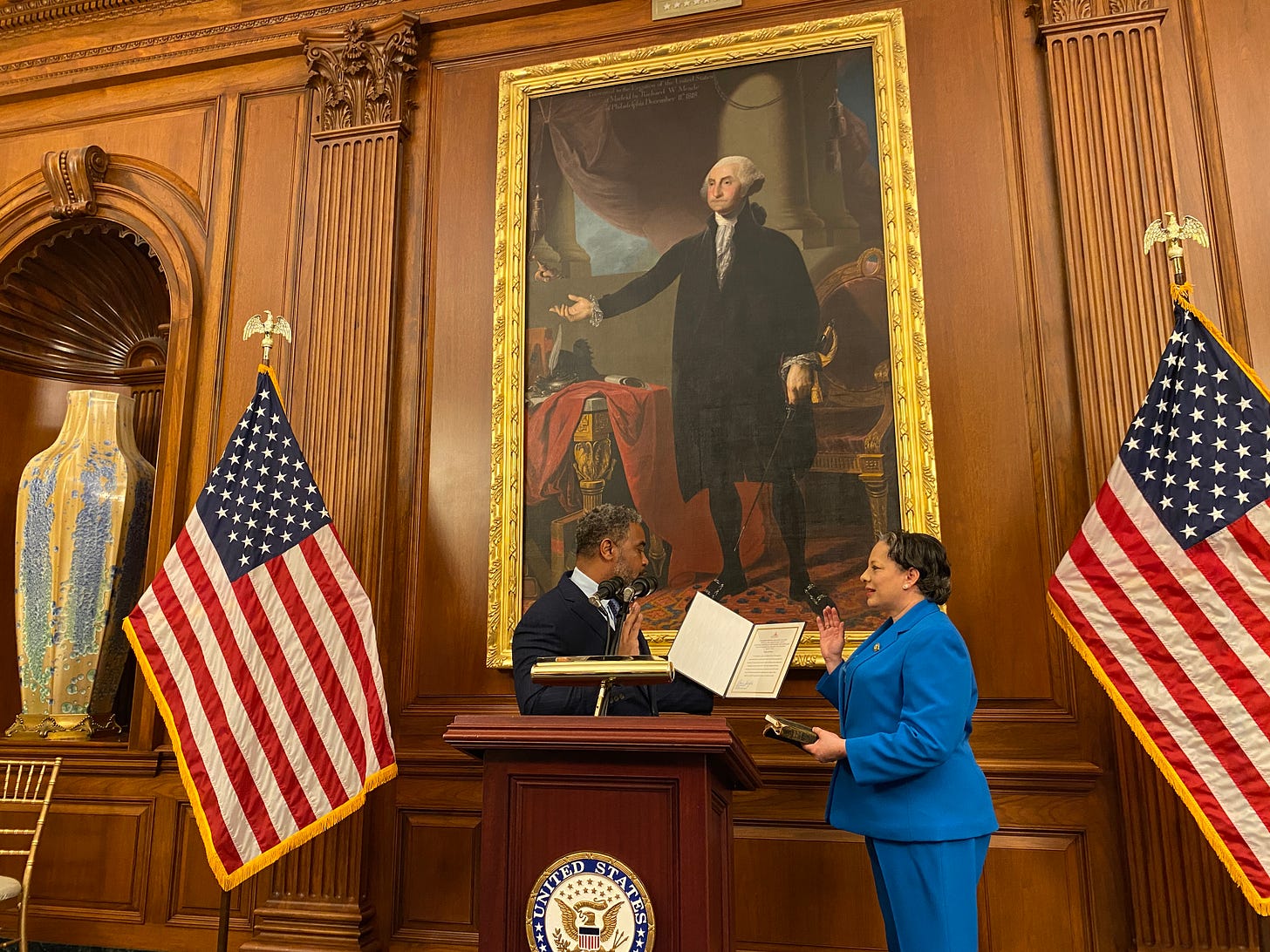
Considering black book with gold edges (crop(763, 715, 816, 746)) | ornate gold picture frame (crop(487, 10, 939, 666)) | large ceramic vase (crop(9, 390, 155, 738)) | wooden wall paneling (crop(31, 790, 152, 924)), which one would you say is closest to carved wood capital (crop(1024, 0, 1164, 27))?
ornate gold picture frame (crop(487, 10, 939, 666))

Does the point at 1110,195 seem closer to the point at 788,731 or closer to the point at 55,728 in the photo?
the point at 788,731

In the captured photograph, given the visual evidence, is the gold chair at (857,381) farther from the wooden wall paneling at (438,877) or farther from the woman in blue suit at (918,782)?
the wooden wall paneling at (438,877)

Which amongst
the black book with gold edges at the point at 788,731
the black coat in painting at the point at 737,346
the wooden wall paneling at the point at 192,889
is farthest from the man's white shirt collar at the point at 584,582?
the wooden wall paneling at the point at 192,889

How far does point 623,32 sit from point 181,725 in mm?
4288

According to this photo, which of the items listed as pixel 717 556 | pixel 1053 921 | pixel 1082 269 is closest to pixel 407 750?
pixel 717 556

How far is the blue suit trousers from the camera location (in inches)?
125

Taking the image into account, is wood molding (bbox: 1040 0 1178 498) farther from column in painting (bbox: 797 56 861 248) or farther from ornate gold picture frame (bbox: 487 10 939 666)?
column in painting (bbox: 797 56 861 248)

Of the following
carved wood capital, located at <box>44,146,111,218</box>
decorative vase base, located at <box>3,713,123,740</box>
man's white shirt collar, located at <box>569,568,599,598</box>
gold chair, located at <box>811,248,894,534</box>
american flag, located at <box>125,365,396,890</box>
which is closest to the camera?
man's white shirt collar, located at <box>569,568,599,598</box>

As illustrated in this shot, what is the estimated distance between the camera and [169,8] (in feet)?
21.9

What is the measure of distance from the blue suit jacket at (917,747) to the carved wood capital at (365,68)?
171 inches

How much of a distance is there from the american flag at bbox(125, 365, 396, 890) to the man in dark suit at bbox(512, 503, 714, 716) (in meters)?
1.35

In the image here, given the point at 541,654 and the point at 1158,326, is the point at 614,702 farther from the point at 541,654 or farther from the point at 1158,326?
the point at 1158,326

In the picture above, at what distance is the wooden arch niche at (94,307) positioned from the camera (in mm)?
6254

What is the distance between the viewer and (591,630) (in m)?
3.85
